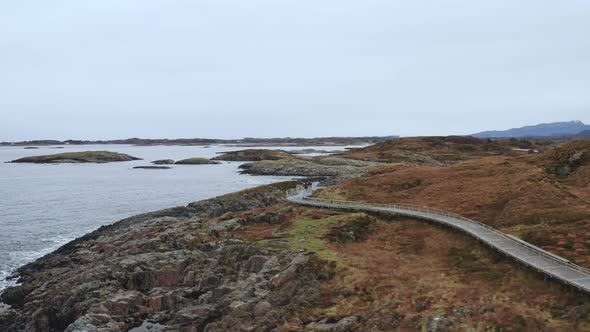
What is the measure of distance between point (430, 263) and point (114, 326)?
88.9 ft

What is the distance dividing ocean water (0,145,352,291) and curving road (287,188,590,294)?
132ft

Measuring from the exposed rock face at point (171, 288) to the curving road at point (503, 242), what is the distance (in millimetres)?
16150

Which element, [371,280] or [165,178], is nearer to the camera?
[371,280]

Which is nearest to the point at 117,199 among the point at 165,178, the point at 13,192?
the point at 13,192

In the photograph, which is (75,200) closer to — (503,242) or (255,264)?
(255,264)

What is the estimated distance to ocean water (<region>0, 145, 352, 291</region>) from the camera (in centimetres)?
6901

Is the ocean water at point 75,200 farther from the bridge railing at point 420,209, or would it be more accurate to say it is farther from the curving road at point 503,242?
the curving road at point 503,242

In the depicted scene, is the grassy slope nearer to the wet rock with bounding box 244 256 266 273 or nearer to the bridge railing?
the bridge railing

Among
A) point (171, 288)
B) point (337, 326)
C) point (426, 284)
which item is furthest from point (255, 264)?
point (426, 284)

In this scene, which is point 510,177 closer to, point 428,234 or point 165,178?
point 428,234

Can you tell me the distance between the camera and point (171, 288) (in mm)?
41375

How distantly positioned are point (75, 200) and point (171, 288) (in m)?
79.9

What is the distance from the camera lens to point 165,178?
6171 inches

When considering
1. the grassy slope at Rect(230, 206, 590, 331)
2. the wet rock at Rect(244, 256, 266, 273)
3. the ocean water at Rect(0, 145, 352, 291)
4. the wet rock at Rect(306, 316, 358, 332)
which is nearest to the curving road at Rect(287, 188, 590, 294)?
the grassy slope at Rect(230, 206, 590, 331)
